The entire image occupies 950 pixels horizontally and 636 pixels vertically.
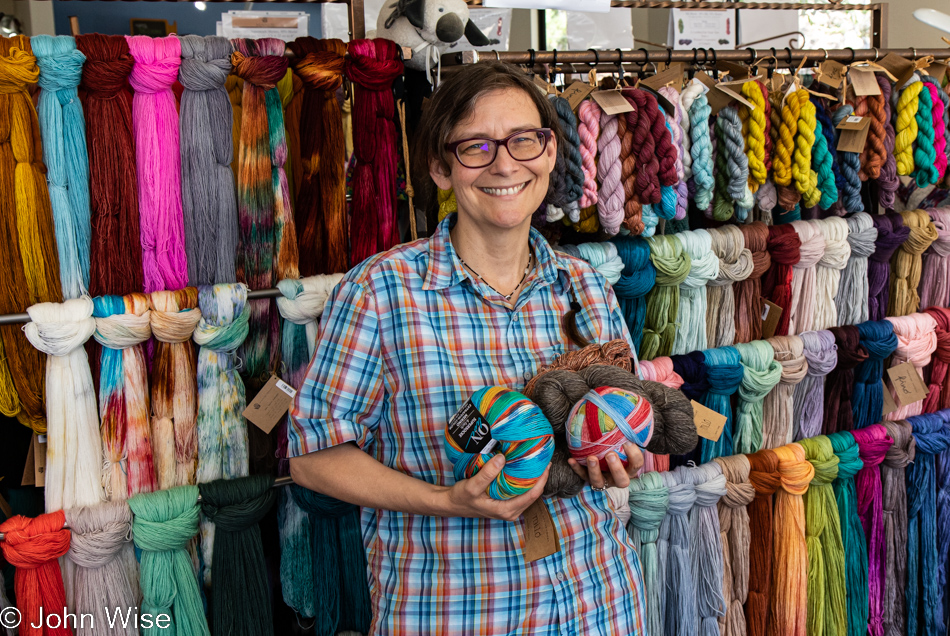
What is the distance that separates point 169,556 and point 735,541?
4.34ft

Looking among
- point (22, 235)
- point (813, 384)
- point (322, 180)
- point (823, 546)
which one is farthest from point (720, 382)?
point (22, 235)

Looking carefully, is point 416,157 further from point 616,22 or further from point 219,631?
point 616,22

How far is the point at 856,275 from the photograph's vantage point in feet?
6.27

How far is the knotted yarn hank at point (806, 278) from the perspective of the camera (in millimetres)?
1796

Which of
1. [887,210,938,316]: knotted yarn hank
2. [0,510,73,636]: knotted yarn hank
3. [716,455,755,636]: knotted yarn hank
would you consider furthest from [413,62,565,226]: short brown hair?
[887,210,938,316]: knotted yarn hank

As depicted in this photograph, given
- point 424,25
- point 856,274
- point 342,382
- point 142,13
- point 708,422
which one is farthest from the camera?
point 142,13

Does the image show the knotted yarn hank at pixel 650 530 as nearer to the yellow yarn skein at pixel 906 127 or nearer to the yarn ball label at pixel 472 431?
the yarn ball label at pixel 472 431

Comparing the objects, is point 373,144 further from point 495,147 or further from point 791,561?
point 791,561

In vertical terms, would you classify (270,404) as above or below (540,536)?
above

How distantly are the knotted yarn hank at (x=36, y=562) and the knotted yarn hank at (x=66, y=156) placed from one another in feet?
1.36

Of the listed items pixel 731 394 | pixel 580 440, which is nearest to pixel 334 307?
pixel 580 440

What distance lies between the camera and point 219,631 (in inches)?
56.4

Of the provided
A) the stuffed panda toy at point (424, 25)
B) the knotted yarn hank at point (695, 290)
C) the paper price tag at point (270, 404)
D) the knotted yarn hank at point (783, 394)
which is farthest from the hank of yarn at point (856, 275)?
the paper price tag at point (270, 404)

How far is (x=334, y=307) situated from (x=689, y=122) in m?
0.94
